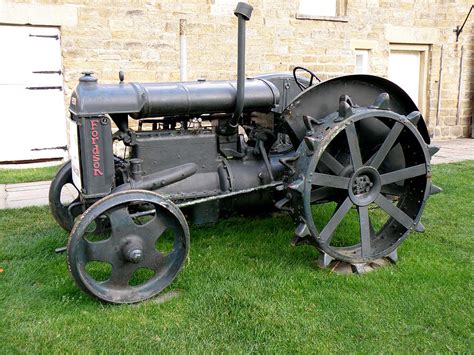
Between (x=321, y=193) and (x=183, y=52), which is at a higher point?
(x=183, y=52)

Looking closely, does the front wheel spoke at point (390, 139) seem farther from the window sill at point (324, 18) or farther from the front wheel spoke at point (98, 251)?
the window sill at point (324, 18)

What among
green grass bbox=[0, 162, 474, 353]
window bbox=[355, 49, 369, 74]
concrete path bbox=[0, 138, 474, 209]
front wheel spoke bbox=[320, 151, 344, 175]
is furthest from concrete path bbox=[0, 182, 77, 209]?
window bbox=[355, 49, 369, 74]

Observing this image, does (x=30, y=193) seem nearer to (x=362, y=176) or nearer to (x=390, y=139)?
(x=362, y=176)

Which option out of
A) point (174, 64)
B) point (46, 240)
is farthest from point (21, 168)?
point (46, 240)

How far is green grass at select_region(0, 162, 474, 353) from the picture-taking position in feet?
8.50

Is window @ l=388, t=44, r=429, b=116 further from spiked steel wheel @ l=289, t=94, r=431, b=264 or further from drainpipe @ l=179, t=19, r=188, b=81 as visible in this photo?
spiked steel wheel @ l=289, t=94, r=431, b=264

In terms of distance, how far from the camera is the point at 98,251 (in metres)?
2.90

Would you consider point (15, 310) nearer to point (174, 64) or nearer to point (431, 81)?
point (174, 64)

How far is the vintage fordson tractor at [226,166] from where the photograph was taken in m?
3.01

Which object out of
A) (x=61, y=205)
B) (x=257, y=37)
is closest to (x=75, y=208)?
(x=61, y=205)

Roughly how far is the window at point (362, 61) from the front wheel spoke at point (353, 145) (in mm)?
7432

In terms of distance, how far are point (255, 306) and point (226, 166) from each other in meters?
1.14

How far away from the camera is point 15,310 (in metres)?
2.90

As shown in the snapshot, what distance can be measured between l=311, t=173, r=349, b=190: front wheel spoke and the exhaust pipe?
0.70 metres
